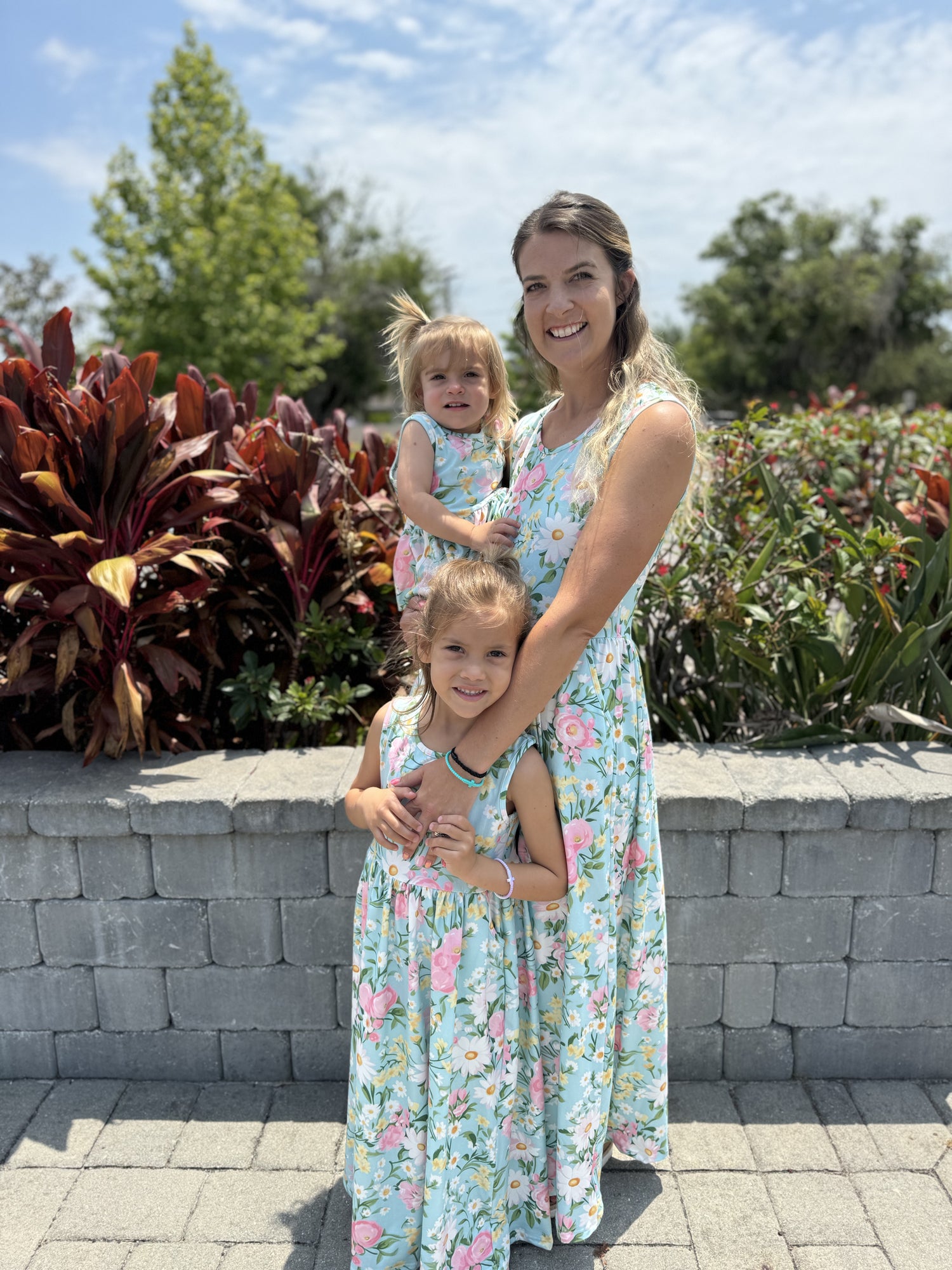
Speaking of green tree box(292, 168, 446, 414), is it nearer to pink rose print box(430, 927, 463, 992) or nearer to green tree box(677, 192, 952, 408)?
green tree box(677, 192, 952, 408)

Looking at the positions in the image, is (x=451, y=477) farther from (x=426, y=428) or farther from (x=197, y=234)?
(x=197, y=234)

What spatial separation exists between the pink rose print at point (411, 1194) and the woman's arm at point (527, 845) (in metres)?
0.66

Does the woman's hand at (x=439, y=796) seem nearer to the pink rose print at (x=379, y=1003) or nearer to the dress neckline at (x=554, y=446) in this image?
the pink rose print at (x=379, y=1003)

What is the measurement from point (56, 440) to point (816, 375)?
41.7 m

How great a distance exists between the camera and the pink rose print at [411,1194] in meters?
1.88

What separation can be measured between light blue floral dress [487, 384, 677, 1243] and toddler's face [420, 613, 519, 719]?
5.8 inches

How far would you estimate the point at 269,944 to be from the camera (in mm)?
2436

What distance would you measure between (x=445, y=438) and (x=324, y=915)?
126 cm

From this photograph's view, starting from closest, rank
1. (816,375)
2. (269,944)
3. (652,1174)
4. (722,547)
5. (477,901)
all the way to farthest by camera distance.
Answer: (477,901) → (652,1174) → (269,944) → (722,547) → (816,375)

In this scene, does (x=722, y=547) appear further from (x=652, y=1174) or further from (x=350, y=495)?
(x=652, y=1174)

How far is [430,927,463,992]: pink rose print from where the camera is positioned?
1.77 meters

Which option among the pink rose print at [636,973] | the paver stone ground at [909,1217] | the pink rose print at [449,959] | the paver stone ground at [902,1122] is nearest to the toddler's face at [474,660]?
the pink rose print at [449,959]

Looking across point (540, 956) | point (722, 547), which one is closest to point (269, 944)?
point (540, 956)

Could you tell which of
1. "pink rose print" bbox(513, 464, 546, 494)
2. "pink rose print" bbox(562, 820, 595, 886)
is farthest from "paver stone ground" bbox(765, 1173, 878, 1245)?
"pink rose print" bbox(513, 464, 546, 494)
